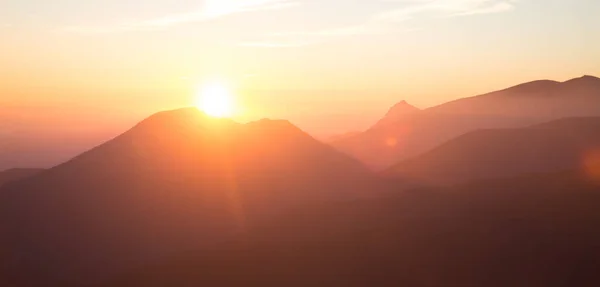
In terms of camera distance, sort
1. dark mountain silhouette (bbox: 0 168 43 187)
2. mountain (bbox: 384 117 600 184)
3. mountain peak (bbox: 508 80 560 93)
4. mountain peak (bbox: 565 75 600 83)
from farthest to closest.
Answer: mountain peak (bbox: 508 80 560 93), mountain peak (bbox: 565 75 600 83), dark mountain silhouette (bbox: 0 168 43 187), mountain (bbox: 384 117 600 184)

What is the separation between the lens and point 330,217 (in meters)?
46.2

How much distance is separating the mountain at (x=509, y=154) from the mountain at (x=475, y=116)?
30639mm

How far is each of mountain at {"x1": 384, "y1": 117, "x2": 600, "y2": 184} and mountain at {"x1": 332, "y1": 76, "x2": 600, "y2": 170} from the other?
30639 mm

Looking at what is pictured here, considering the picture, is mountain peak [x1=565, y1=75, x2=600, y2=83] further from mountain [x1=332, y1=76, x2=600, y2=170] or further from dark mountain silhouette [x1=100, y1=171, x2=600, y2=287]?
dark mountain silhouette [x1=100, y1=171, x2=600, y2=287]

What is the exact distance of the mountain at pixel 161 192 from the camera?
42.9m

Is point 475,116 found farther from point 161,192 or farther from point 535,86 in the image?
point 161,192

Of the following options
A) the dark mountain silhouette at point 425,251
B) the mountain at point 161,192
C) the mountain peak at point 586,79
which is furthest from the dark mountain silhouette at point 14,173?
the mountain peak at point 586,79

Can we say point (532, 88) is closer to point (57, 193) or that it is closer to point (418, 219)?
point (418, 219)

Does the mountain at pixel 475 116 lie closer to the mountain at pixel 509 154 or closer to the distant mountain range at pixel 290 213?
the mountain at pixel 509 154

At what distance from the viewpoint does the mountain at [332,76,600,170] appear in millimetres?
118625

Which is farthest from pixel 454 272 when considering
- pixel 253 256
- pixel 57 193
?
pixel 57 193

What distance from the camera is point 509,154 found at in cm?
7362

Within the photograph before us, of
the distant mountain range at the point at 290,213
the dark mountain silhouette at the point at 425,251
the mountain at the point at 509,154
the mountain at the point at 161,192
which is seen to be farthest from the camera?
the mountain at the point at 509,154

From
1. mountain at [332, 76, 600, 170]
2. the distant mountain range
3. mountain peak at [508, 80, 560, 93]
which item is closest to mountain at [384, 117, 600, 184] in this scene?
the distant mountain range
